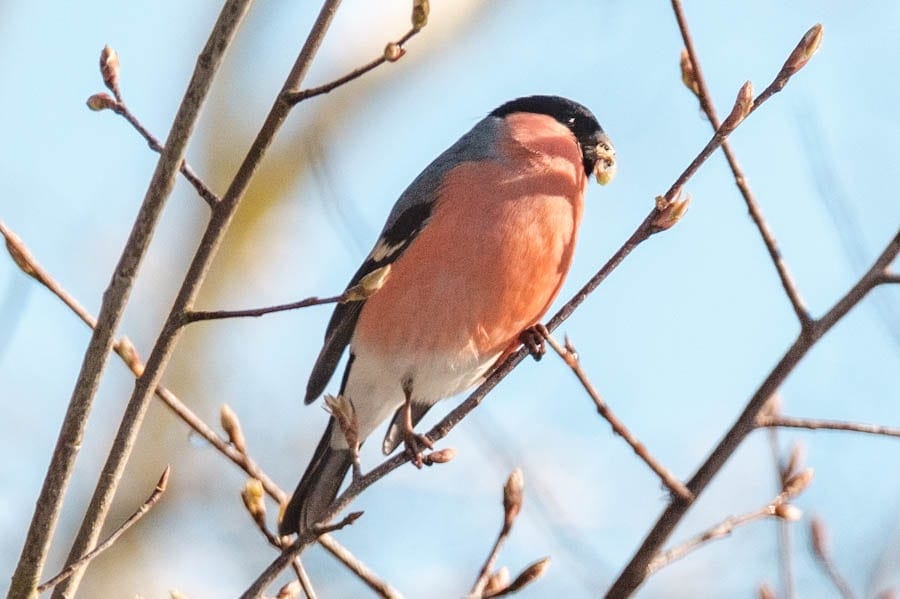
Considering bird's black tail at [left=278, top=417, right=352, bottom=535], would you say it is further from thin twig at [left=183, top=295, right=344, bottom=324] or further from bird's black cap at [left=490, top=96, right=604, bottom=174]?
thin twig at [left=183, top=295, right=344, bottom=324]

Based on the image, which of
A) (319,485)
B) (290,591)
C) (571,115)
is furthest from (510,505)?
(571,115)

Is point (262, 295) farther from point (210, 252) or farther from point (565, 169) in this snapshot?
point (210, 252)

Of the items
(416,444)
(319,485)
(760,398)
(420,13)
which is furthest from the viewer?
(319,485)

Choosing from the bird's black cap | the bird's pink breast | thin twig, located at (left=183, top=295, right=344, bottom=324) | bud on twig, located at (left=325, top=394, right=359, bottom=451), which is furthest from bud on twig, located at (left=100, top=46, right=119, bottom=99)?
the bird's black cap

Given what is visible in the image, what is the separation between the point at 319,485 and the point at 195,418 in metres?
1.22

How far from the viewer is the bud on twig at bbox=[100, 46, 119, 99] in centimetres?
235

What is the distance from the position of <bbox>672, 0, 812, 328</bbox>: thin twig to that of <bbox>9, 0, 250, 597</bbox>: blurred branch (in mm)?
1011

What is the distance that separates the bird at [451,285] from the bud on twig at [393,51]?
128 centimetres

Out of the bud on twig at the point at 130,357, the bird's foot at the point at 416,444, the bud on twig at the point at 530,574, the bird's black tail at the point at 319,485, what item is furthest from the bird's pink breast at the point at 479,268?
the bud on twig at the point at 130,357

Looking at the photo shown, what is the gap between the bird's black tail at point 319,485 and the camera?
359cm

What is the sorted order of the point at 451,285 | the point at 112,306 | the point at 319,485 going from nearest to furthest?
1. the point at 112,306
2. the point at 451,285
3. the point at 319,485

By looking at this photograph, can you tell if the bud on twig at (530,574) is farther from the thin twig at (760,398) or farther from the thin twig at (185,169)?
the thin twig at (185,169)

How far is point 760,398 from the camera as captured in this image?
2383 millimetres

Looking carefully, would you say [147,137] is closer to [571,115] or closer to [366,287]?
[366,287]
